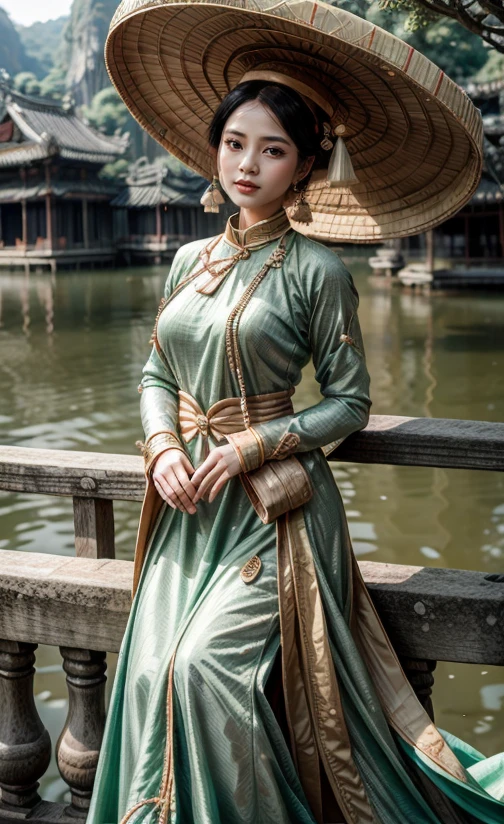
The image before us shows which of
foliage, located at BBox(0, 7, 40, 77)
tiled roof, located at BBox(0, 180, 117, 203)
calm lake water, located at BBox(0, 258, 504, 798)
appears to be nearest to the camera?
calm lake water, located at BBox(0, 258, 504, 798)

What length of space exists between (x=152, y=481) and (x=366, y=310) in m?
15.2

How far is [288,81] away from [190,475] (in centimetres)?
81

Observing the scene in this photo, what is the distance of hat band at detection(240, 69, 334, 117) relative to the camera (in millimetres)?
1942

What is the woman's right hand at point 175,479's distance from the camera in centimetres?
186

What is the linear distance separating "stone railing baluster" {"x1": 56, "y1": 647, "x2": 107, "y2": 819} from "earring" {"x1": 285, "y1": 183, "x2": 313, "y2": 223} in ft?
3.29

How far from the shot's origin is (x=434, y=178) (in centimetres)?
205

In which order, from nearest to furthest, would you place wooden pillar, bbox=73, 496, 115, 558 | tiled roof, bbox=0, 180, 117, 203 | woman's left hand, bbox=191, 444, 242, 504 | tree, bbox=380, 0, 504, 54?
woman's left hand, bbox=191, 444, 242, 504 < wooden pillar, bbox=73, 496, 115, 558 < tree, bbox=380, 0, 504, 54 < tiled roof, bbox=0, 180, 117, 203

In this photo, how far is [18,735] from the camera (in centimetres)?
203

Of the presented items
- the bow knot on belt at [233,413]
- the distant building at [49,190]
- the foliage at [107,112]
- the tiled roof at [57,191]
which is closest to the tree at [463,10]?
the bow knot on belt at [233,413]

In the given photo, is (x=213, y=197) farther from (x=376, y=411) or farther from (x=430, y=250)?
(x=430, y=250)

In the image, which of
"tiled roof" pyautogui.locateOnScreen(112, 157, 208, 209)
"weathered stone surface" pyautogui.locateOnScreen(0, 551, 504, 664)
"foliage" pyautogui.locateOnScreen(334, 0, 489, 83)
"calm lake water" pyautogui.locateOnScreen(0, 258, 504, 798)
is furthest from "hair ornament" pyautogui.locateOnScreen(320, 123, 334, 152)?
"tiled roof" pyautogui.locateOnScreen(112, 157, 208, 209)

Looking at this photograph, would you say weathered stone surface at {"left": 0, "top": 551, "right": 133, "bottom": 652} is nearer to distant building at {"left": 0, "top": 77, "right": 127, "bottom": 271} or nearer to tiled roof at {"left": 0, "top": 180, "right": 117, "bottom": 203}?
distant building at {"left": 0, "top": 77, "right": 127, "bottom": 271}

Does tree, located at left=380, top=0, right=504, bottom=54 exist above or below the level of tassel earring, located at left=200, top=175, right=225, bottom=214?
above

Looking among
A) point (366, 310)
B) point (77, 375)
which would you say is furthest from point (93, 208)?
point (77, 375)
